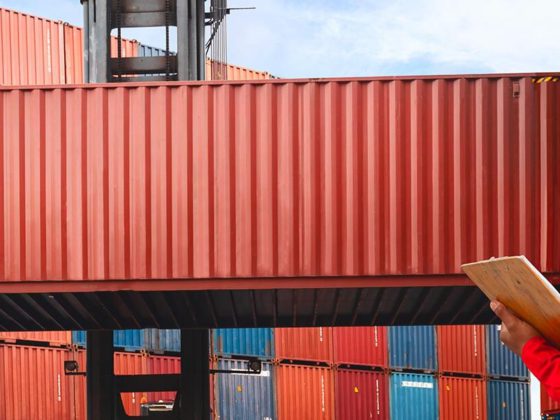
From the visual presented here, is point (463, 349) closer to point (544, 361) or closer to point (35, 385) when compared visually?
point (35, 385)

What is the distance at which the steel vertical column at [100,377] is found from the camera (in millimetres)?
11164

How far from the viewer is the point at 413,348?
79.4ft

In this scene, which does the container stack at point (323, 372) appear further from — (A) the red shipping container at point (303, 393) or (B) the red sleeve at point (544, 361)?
(B) the red sleeve at point (544, 361)

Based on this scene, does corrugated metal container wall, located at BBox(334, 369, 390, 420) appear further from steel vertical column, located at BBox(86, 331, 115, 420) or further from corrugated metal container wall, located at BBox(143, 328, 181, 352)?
steel vertical column, located at BBox(86, 331, 115, 420)

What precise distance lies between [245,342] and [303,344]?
1939 millimetres

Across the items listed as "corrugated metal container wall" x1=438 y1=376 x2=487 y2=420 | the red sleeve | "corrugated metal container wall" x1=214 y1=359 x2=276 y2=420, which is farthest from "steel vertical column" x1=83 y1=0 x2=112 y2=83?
"corrugated metal container wall" x1=438 y1=376 x2=487 y2=420

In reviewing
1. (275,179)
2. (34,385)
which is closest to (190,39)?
(275,179)

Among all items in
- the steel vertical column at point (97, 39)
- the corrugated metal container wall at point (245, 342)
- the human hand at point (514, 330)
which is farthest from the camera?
the corrugated metal container wall at point (245, 342)

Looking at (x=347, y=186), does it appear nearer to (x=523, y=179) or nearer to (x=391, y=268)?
(x=391, y=268)

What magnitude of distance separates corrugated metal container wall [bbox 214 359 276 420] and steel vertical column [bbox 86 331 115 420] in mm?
13016

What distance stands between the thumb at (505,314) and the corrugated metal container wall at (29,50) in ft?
73.7

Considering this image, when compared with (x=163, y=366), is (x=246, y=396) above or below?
below

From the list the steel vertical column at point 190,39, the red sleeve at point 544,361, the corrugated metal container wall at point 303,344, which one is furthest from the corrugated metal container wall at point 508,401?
the red sleeve at point 544,361

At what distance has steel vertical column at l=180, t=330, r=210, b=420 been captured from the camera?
11.2m
